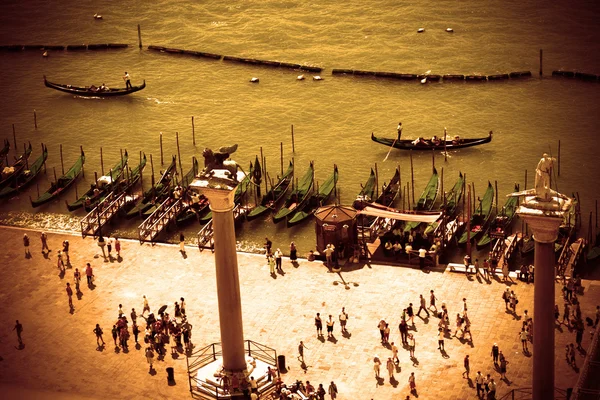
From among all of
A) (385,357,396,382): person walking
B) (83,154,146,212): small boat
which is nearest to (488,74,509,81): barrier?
(83,154,146,212): small boat

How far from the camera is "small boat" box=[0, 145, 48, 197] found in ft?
297

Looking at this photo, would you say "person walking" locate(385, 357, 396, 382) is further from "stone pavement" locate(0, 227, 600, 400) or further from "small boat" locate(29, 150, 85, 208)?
"small boat" locate(29, 150, 85, 208)

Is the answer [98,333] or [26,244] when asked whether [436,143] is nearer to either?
[26,244]

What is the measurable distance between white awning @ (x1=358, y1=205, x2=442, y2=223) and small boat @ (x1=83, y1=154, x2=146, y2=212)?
51.1 ft

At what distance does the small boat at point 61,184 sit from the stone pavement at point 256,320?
7043mm

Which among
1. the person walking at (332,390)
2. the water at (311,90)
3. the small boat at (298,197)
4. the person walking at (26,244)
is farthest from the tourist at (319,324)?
the person walking at (26,244)

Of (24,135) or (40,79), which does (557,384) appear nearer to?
(24,135)

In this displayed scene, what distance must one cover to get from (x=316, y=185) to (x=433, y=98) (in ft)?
62.1

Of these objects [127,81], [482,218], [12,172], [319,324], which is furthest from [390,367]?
[127,81]

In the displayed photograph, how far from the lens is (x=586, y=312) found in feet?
231

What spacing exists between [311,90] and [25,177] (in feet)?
81.0

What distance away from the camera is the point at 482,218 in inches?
3238

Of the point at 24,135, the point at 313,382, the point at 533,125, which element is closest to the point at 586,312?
the point at 313,382

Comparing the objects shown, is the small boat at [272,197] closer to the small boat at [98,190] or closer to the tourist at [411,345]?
the small boat at [98,190]
